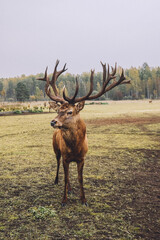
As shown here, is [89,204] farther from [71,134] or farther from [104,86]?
[104,86]

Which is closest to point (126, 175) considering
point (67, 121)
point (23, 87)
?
point (67, 121)

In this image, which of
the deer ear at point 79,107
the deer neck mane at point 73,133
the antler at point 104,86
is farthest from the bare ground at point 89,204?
the antler at point 104,86

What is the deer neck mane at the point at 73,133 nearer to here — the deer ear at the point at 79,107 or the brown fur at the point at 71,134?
the brown fur at the point at 71,134

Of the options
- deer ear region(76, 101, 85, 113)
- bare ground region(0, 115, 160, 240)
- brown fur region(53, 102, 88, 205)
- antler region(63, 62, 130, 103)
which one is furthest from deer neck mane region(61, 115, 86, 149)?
bare ground region(0, 115, 160, 240)

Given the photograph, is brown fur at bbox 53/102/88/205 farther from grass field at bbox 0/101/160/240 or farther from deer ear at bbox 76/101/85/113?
grass field at bbox 0/101/160/240

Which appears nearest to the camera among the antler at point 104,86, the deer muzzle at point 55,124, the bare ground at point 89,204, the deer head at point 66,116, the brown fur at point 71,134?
the bare ground at point 89,204

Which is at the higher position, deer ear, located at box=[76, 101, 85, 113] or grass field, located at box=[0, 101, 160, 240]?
deer ear, located at box=[76, 101, 85, 113]

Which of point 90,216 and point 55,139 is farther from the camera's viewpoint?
point 55,139

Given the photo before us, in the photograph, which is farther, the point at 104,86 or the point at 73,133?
the point at 104,86

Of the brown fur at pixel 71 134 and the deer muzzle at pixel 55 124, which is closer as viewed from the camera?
the deer muzzle at pixel 55 124

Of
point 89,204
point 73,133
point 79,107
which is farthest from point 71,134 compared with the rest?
point 89,204

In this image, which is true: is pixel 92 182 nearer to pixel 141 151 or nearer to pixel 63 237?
pixel 63 237

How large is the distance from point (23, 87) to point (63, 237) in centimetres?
7442

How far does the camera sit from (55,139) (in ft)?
18.5
